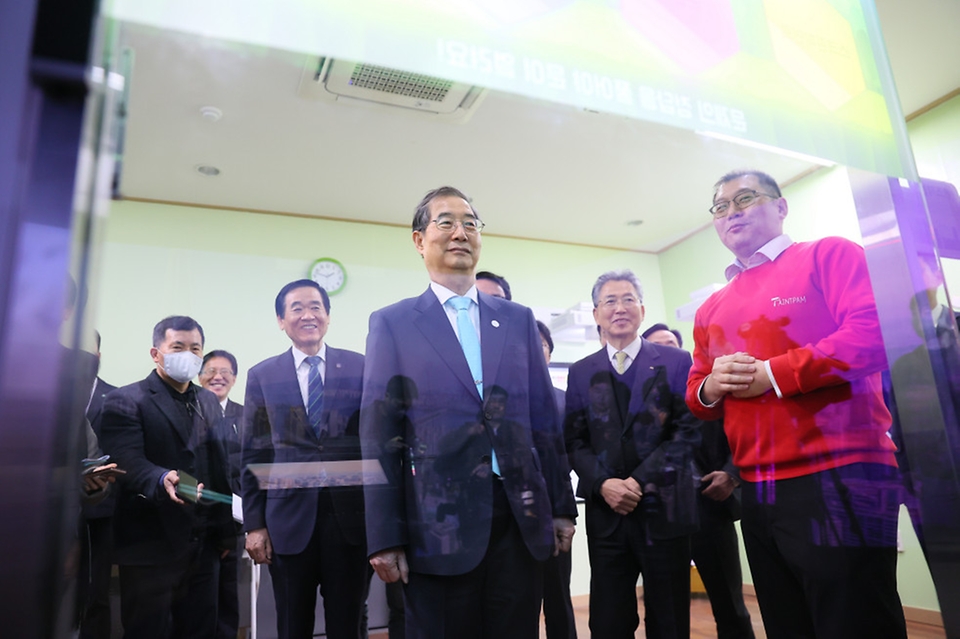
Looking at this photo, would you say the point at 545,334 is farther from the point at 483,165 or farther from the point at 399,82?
the point at 399,82

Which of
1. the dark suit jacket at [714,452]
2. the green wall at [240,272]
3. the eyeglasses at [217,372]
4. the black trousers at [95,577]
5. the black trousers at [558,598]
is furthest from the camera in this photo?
the dark suit jacket at [714,452]

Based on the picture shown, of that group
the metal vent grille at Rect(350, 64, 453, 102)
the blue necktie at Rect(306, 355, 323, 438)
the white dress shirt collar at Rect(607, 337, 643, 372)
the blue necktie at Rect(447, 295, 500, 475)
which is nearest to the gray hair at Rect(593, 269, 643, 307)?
the white dress shirt collar at Rect(607, 337, 643, 372)

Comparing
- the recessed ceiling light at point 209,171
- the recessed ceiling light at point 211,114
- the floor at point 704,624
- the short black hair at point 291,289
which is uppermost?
the recessed ceiling light at point 211,114

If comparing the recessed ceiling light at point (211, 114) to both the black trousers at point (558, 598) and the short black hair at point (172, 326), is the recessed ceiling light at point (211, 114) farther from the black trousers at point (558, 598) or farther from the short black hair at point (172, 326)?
the black trousers at point (558, 598)

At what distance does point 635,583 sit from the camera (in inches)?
53.4

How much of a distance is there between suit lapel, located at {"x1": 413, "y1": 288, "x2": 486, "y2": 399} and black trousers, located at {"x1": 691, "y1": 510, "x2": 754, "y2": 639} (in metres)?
0.67

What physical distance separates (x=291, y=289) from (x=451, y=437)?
432mm

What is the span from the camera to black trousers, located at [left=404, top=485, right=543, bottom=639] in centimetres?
114

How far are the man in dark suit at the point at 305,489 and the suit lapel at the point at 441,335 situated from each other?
0.67 feet

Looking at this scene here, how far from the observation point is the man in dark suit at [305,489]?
3.58 feet

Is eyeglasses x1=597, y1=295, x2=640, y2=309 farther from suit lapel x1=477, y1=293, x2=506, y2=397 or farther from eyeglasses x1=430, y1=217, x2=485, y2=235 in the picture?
eyeglasses x1=430, y1=217, x2=485, y2=235

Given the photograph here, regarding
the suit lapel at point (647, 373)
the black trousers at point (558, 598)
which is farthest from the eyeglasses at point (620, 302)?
the black trousers at point (558, 598)


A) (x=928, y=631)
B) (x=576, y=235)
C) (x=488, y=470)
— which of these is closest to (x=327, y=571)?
(x=488, y=470)

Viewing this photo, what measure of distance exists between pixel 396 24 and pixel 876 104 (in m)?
1.33
